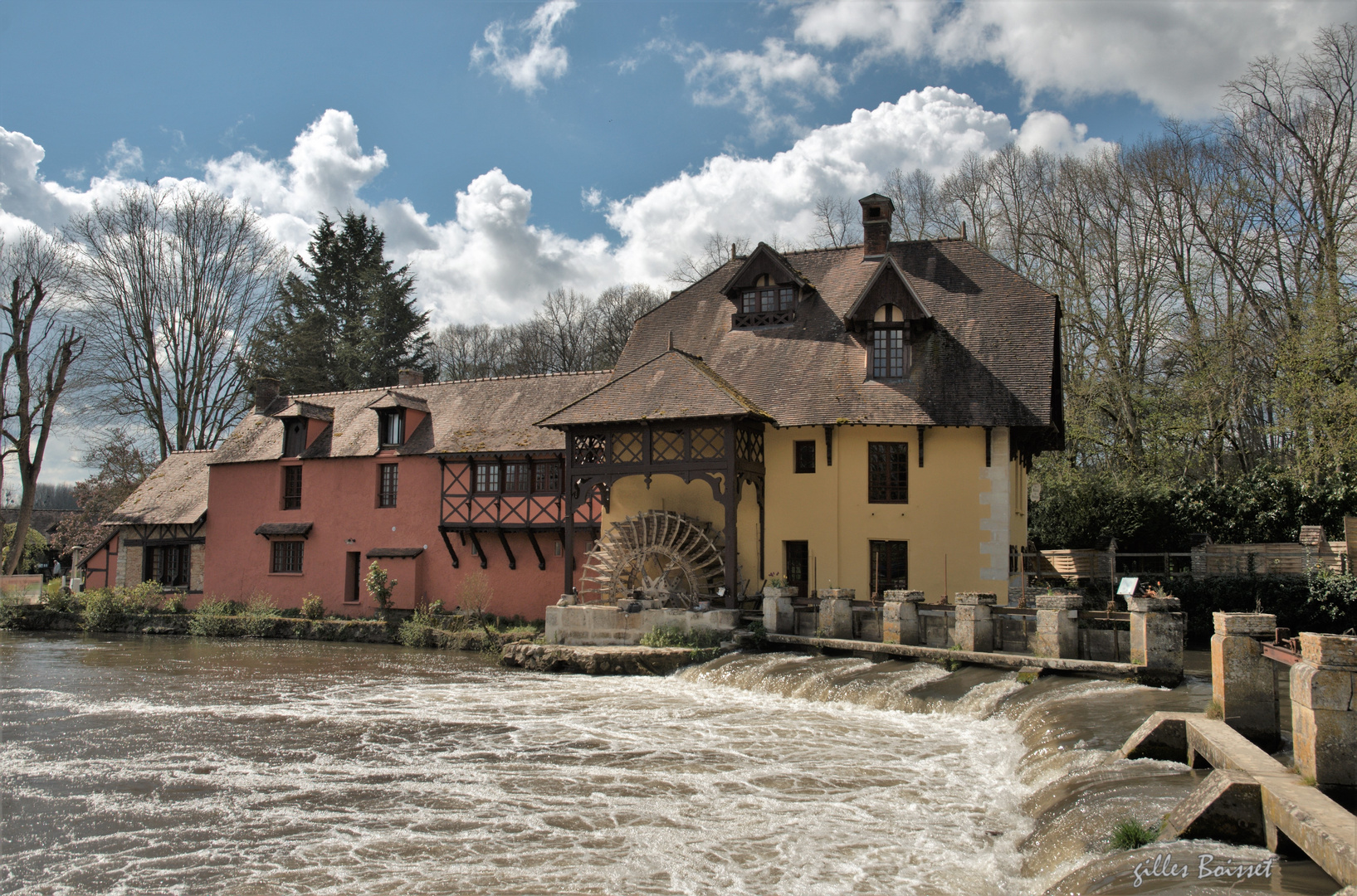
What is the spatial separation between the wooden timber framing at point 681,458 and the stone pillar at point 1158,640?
665cm

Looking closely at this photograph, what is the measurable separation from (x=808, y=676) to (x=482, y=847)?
6548 millimetres

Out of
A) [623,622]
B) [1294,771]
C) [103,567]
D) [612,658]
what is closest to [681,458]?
[623,622]

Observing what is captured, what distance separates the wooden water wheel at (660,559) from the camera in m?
16.4

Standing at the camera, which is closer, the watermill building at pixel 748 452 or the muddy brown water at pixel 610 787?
the muddy brown water at pixel 610 787

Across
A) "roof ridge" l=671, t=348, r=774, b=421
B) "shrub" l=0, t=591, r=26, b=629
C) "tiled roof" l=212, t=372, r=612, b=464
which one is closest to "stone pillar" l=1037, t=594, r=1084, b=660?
"roof ridge" l=671, t=348, r=774, b=421

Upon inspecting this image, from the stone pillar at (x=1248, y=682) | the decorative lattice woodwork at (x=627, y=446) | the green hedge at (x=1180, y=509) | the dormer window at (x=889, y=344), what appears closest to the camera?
the stone pillar at (x=1248, y=682)

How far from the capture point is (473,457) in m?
20.8

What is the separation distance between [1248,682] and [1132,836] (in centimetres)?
287

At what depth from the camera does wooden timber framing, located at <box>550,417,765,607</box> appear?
16.0 meters

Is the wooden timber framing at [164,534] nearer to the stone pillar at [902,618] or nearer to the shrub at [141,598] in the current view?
the shrub at [141,598]

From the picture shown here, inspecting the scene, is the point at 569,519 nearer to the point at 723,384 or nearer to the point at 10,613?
the point at 723,384

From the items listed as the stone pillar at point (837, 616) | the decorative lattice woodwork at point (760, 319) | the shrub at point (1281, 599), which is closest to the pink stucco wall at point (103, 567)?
the decorative lattice woodwork at point (760, 319)

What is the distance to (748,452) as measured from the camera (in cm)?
1677

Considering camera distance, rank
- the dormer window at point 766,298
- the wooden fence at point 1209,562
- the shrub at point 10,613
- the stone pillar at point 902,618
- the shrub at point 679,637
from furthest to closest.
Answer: the shrub at point 10,613 → the dormer window at point 766,298 → the wooden fence at point 1209,562 → the shrub at point 679,637 → the stone pillar at point 902,618
